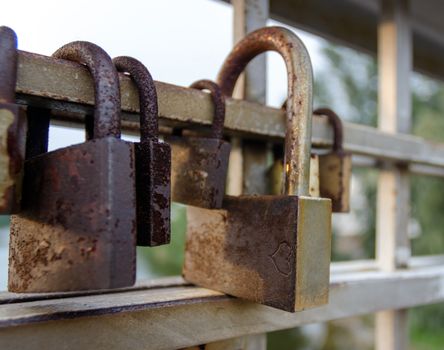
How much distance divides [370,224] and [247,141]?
6.52 meters

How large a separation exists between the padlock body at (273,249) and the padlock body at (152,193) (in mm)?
117

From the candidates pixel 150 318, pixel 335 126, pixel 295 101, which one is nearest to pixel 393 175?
pixel 335 126

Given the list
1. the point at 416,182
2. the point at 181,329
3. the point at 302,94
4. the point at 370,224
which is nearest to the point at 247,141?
the point at 302,94

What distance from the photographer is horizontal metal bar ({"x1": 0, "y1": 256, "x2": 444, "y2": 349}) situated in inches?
16.5

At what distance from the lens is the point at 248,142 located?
0.67m

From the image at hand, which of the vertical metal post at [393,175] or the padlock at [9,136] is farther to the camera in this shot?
the vertical metal post at [393,175]

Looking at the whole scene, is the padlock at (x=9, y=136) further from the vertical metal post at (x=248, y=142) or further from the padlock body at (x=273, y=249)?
the vertical metal post at (x=248, y=142)

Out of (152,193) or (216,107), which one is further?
(216,107)

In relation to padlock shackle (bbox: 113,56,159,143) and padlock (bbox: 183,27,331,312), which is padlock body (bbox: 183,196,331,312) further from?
padlock shackle (bbox: 113,56,159,143)

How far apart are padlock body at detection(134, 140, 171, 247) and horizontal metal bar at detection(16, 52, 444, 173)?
0.29ft

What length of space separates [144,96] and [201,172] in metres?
0.11

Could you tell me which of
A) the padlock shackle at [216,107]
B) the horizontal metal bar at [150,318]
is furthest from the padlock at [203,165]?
the horizontal metal bar at [150,318]

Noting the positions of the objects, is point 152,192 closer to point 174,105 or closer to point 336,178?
point 174,105

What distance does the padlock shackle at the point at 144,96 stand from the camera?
0.41 meters
